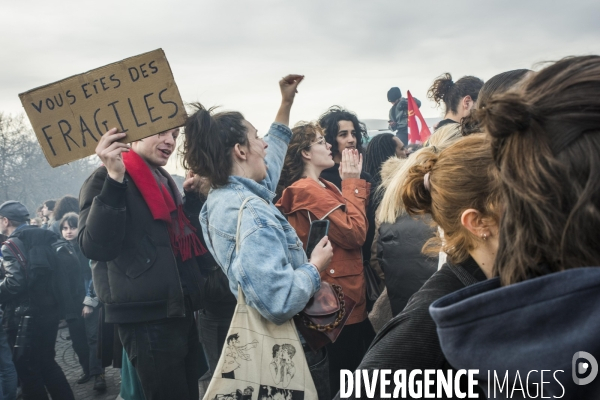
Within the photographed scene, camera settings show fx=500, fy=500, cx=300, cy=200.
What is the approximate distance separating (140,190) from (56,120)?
562 mm

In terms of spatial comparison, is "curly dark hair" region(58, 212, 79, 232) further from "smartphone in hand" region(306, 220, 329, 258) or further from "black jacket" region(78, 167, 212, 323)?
"smartphone in hand" region(306, 220, 329, 258)

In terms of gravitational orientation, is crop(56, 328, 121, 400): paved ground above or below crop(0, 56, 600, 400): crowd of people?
below

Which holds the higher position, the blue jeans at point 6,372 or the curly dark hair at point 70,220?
the curly dark hair at point 70,220

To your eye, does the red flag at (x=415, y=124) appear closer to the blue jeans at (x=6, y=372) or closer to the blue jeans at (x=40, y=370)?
the blue jeans at (x=40, y=370)

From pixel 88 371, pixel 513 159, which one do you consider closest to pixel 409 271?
pixel 513 159

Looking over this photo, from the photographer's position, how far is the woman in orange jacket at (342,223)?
3139 millimetres

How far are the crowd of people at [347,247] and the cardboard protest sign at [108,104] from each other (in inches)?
4.2

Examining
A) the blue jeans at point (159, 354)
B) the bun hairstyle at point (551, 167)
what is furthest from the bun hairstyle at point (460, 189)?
the blue jeans at point (159, 354)

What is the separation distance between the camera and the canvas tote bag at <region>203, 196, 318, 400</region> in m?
1.95

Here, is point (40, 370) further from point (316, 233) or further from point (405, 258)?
point (405, 258)

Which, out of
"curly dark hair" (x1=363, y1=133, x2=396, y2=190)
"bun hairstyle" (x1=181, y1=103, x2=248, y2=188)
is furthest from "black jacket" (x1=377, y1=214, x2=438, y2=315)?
"curly dark hair" (x1=363, y1=133, x2=396, y2=190)

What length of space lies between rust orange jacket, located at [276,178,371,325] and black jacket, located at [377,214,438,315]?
25 centimetres

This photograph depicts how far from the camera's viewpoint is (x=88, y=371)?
5.79 m

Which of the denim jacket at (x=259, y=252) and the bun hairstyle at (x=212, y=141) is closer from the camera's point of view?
the denim jacket at (x=259, y=252)
